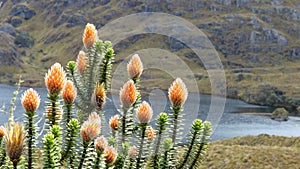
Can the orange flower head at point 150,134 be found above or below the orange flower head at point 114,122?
below

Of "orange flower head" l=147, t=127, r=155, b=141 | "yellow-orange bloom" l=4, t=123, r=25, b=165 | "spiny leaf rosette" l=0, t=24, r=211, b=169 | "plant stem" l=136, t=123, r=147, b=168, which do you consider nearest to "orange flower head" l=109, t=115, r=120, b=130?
"spiny leaf rosette" l=0, t=24, r=211, b=169

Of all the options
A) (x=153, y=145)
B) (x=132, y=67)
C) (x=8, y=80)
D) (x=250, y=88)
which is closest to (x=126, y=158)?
(x=153, y=145)

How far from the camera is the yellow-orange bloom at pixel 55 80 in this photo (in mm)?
2168

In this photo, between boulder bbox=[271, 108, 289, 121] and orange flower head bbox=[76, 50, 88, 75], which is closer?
orange flower head bbox=[76, 50, 88, 75]

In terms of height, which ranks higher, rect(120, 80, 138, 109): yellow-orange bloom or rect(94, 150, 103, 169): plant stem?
rect(120, 80, 138, 109): yellow-orange bloom

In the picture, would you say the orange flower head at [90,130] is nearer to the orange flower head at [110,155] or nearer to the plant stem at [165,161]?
the orange flower head at [110,155]

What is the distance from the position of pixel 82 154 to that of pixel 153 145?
21.3 inches

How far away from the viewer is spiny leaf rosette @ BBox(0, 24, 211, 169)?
2.09 metres

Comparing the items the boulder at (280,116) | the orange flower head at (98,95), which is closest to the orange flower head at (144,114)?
the orange flower head at (98,95)

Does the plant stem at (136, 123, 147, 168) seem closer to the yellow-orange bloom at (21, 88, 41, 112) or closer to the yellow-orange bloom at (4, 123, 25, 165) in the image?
the yellow-orange bloom at (21, 88, 41, 112)

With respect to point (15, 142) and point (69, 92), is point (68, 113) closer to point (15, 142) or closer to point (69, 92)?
point (69, 92)

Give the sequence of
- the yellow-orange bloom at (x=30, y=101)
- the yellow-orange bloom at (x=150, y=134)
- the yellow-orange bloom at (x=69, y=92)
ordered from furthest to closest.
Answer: the yellow-orange bloom at (x=150, y=134)
the yellow-orange bloom at (x=69, y=92)
the yellow-orange bloom at (x=30, y=101)

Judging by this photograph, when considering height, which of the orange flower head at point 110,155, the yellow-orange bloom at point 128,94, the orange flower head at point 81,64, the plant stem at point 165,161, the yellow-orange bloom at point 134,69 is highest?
the orange flower head at point 81,64

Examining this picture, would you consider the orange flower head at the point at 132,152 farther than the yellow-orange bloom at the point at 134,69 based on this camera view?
No
